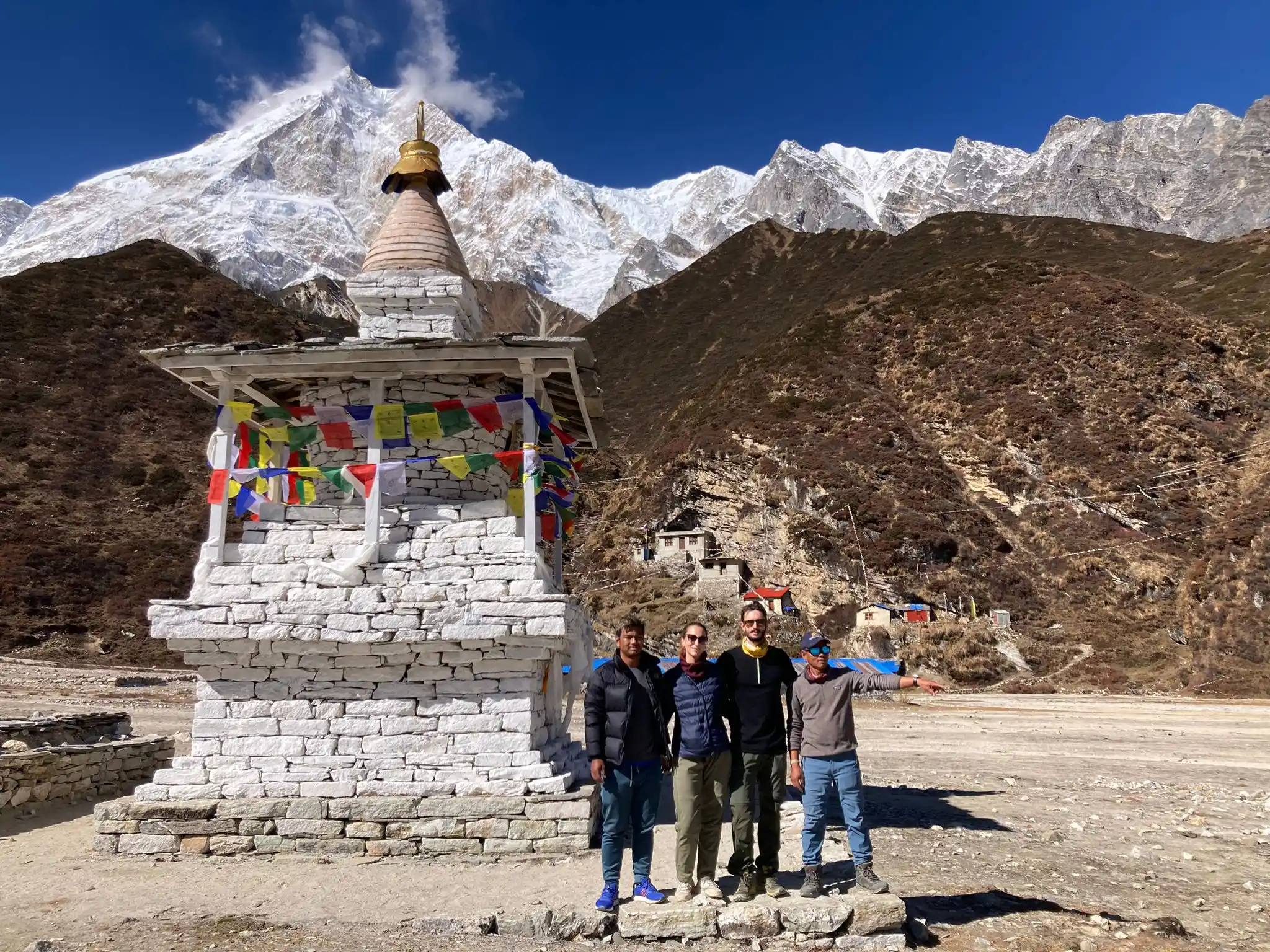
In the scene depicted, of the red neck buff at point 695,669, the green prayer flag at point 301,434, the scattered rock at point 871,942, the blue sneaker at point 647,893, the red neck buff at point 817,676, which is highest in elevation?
the green prayer flag at point 301,434

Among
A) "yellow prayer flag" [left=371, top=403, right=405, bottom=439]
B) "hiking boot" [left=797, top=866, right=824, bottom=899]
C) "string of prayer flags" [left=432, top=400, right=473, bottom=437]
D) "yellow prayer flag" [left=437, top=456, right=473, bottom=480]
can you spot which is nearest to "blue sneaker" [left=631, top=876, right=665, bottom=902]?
"hiking boot" [left=797, top=866, right=824, bottom=899]

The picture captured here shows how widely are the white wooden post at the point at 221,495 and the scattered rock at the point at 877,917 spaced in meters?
7.26

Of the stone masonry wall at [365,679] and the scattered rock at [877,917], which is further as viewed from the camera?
the stone masonry wall at [365,679]

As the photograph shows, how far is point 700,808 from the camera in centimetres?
581

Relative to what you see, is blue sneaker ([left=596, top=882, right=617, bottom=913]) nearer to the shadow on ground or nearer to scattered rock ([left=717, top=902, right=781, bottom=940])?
scattered rock ([left=717, top=902, right=781, bottom=940])

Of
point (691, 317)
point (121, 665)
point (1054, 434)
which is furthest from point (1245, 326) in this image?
point (121, 665)

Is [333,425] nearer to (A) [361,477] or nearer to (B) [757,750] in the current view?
(A) [361,477]

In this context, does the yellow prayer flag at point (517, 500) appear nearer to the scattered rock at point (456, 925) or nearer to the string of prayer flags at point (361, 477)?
the string of prayer flags at point (361, 477)

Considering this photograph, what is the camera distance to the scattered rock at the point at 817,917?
536 centimetres

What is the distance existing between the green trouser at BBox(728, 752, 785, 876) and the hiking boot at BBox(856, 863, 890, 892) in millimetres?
601

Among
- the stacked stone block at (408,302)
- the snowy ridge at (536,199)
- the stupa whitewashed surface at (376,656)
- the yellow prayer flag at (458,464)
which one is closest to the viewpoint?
the stupa whitewashed surface at (376,656)

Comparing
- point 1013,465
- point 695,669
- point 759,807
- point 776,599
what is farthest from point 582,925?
point 1013,465

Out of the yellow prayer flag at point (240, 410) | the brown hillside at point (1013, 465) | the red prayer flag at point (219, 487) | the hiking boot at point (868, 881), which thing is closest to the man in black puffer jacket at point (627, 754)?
the hiking boot at point (868, 881)

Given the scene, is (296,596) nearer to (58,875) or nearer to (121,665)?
(58,875)
